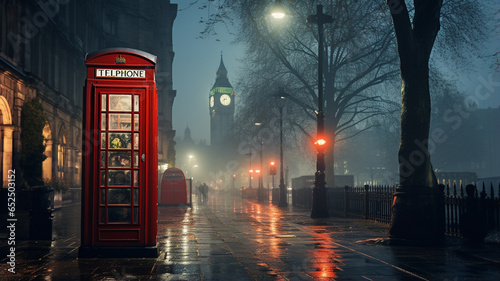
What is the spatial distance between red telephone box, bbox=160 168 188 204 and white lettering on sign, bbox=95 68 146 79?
74.8 feet

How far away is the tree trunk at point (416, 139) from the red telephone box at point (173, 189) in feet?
69.3

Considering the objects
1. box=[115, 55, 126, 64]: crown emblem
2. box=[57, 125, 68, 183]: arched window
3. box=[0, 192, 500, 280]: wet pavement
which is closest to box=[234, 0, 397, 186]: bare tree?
box=[57, 125, 68, 183]: arched window

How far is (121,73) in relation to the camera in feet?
29.8

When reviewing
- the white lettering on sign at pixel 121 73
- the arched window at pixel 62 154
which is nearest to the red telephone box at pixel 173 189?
the arched window at pixel 62 154

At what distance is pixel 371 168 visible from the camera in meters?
90.0

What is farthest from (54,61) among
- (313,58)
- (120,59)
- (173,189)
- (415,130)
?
(415,130)

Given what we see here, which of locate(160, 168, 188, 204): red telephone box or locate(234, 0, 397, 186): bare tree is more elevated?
locate(234, 0, 397, 186): bare tree

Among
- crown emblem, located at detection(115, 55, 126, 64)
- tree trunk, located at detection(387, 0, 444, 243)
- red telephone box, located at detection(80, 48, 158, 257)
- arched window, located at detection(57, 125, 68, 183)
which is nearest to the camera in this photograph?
red telephone box, located at detection(80, 48, 158, 257)

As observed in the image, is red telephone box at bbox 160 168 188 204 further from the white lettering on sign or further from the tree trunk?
the white lettering on sign

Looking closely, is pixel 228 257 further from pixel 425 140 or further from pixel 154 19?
pixel 154 19

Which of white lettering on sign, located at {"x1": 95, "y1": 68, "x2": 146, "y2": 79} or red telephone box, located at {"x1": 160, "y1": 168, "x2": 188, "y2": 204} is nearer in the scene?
white lettering on sign, located at {"x1": 95, "y1": 68, "x2": 146, "y2": 79}

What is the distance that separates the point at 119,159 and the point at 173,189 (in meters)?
23.0

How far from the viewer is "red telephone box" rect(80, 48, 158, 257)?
353 inches

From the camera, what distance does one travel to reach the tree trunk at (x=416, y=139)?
453 inches
